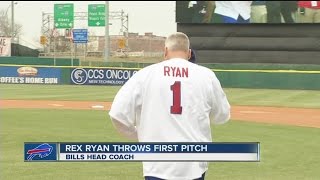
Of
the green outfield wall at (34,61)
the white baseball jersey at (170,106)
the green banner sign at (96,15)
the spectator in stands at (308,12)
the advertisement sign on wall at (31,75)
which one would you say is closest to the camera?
the white baseball jersey at (170,106)

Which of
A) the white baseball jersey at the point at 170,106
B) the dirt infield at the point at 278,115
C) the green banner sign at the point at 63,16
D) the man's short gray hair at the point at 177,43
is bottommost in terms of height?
the dirt infield at the point at 278,115

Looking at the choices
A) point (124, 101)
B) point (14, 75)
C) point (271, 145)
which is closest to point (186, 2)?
point (14, 75)

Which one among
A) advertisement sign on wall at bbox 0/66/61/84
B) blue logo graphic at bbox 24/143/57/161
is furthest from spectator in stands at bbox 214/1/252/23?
blue logo graphic at bbox 24/143/57/161

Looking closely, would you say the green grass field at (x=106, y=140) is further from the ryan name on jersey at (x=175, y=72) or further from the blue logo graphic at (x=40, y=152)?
the ryan name on jersey at (x=175, y=72)

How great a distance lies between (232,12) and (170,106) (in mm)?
41707

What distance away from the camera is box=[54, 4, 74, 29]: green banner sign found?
52250mm

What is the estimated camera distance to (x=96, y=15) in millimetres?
49906

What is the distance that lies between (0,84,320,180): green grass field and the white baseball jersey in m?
3.89

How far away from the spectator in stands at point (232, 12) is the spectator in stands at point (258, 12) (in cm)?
34

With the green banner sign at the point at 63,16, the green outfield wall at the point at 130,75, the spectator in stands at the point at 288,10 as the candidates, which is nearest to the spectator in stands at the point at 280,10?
the spectator in stands at the point at 288,10

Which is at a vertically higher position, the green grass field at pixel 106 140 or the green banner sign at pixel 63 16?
the green banner sign at pixel 63 16

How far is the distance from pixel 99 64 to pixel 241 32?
12638mm

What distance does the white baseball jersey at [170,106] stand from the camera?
10.4 ft

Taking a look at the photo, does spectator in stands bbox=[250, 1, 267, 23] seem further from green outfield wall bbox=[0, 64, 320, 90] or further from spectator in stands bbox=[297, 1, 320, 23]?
green outfield wall bbox=[0, 64, 320, 90]
